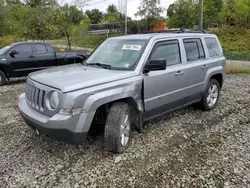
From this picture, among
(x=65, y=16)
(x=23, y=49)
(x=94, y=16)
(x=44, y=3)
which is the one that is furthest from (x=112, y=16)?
(x=23, y=49)

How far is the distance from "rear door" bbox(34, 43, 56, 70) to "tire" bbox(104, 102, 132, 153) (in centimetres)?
661

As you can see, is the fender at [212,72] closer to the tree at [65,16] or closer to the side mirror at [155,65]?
the side mirror at [155,65]

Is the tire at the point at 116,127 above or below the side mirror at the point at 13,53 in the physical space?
below

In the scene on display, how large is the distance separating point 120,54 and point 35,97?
4.98 feet

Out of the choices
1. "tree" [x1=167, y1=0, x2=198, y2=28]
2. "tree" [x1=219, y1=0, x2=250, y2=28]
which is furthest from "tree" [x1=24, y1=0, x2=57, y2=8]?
"tree" [x1=219, y1=0, x2=250, y2=28]

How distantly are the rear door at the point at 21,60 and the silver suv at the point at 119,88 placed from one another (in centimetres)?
534

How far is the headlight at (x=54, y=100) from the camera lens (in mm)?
2810

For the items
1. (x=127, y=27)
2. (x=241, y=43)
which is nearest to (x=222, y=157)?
(x=241, y=43)

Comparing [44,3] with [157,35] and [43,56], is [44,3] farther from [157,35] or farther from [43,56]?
[157,35]

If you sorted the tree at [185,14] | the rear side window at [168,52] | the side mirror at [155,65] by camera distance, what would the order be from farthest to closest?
the tree at [185,14]
the rear side window at [168,52]
the side mirror at [155,65]

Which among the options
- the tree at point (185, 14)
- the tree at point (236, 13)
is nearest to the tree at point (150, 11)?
the tree at point (185, 14)

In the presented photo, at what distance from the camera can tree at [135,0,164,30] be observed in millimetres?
29455

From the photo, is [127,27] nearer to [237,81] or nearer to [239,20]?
[239,20]

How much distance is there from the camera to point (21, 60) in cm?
851
